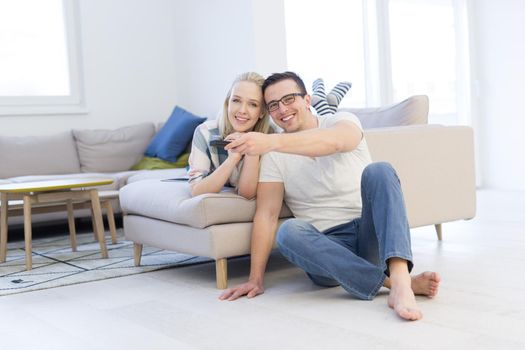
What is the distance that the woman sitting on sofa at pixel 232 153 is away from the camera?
2734mm

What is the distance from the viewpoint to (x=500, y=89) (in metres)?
6.63

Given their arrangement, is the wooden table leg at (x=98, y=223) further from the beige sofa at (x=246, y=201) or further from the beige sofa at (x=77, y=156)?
the beige sofa at (x=77, y=156)

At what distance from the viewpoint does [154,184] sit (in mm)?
3271

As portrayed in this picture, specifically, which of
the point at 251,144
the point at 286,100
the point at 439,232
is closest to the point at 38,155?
the point at 439,232

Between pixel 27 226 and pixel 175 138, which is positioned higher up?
pixel 175 138

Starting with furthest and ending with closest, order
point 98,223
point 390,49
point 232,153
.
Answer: point 390,49 → point 98,223 → point 232,153

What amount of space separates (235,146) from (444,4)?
5.26 m

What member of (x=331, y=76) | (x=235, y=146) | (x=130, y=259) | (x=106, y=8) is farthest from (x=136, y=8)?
(x=235, y=146)

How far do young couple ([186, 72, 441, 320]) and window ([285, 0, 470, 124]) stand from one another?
3192mm

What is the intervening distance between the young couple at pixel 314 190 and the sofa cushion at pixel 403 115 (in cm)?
105

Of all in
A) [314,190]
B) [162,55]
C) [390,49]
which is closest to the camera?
[314,190]

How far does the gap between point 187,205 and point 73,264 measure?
1.03 m

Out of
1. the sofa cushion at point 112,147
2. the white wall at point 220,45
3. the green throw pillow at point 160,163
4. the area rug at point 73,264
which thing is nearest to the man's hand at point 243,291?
the area rug at point 73,264

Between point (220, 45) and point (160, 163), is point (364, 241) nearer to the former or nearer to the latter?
point (160, 163)
